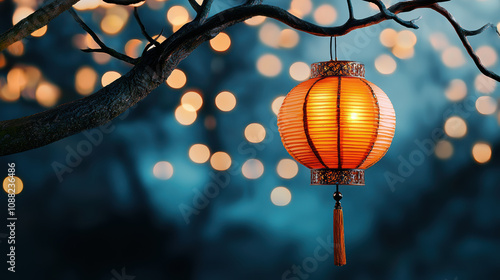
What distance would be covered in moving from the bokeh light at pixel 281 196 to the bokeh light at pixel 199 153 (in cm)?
45

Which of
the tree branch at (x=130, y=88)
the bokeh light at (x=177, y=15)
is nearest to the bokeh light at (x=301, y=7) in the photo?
the bokeh light at (x=177, y=15)

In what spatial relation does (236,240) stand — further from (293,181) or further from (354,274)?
A: (354,274)

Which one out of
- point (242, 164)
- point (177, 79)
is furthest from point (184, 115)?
point (242, 164)

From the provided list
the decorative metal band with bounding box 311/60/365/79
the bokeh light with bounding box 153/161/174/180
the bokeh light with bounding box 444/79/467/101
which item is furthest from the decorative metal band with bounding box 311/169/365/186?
the bokeh light with bounding box 444/79/467/101

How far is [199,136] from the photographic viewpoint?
10.7ft

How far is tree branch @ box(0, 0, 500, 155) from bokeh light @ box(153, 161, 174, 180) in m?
1.53

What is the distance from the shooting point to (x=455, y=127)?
352 centimetres

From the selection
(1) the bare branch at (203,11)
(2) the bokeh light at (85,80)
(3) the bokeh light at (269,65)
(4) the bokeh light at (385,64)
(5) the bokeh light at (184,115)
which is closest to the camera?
(1) the bare branch at (203,11)

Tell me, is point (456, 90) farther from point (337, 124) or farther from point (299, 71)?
point (337, 124)

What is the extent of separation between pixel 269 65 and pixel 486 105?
55.6 inches

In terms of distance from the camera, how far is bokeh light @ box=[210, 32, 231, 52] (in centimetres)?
332

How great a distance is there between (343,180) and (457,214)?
5.55 feet

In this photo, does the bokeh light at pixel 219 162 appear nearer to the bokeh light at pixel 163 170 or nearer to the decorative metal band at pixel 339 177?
the bokeh light at pixel 163 170

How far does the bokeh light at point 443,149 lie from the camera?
3492 mm
